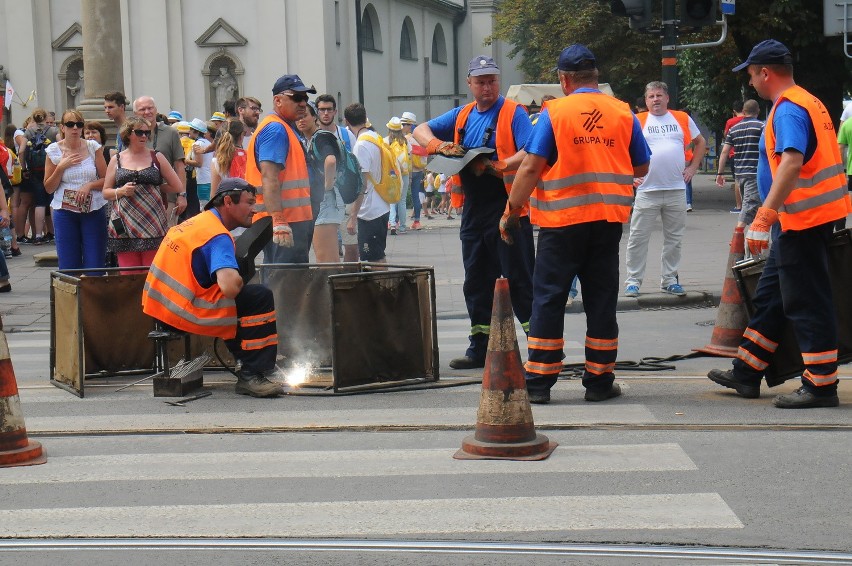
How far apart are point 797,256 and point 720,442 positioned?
4.19ft

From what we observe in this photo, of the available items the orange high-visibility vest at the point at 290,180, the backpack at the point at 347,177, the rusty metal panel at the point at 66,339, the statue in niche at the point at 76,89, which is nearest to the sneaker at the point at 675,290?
the backpack at the point at 347,177

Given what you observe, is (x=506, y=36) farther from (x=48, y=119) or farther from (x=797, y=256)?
(x=797, y=256)

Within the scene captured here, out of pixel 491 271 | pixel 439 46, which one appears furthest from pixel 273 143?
pixel 439 46

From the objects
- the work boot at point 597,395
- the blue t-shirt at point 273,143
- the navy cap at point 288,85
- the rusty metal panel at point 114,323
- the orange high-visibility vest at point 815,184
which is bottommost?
the work boot at point 597,395

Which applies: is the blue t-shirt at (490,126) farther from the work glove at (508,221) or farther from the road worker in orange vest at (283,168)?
the road worker in orange vest at (283,168)

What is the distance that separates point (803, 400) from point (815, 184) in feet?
3.94

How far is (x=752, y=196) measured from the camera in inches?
522

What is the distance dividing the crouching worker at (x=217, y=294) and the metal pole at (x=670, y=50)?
6.33 m

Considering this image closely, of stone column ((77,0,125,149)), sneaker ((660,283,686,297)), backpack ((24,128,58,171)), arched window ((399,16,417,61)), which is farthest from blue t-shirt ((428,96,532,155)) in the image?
arched window ((399,16,417,61))

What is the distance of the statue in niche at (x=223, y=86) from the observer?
4488cm

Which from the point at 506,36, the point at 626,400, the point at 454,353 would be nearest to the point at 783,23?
the point at 454,353

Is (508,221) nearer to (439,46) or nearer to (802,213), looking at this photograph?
(802,213)

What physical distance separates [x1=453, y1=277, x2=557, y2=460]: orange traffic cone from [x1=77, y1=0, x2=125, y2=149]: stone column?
13547 millimetres

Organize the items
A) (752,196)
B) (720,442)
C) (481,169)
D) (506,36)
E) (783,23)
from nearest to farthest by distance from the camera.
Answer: (720,442) < (481,169) < (752,196) < (783,23) < (506,36)
